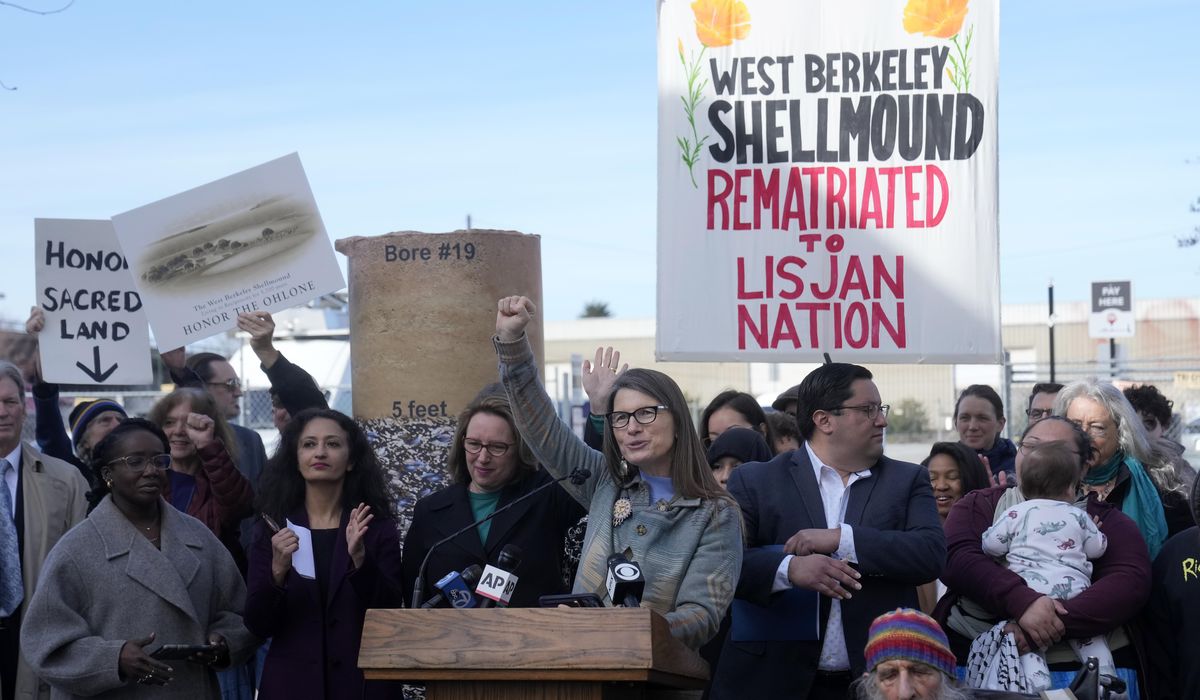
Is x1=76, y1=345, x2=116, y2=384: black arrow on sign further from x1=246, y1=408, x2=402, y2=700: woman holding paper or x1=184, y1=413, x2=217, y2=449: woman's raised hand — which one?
x1=246, y1=408, x2=402, y2=700: woman holding paper

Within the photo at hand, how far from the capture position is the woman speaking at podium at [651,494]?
420cm

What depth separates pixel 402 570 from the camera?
16.6ft

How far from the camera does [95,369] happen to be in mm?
7395

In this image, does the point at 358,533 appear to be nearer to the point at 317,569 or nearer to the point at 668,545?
the point at 317,569

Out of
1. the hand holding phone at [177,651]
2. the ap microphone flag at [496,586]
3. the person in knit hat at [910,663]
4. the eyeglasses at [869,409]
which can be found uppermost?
the eyeglasses at [869,409]

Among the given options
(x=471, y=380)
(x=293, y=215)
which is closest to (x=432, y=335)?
(x=471, y=380)

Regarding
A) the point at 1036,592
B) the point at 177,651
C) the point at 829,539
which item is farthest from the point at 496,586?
the point at 1036,592

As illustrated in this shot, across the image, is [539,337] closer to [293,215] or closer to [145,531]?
[293,215]

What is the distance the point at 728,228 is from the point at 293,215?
2.17 metres

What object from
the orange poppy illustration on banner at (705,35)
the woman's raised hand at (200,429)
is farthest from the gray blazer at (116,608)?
the orange poppy illustration on banner at (705,35)

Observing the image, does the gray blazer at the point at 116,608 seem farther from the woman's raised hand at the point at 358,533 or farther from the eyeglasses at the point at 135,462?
the woman's raised hand at the point at 358,533

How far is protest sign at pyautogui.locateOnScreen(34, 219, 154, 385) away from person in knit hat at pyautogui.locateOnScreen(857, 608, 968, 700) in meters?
4.65

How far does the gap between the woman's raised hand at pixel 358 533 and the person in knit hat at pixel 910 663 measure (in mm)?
1799

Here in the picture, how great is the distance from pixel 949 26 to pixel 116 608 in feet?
12.9
